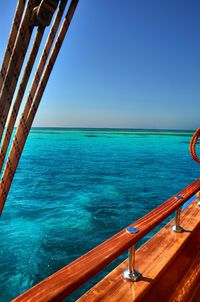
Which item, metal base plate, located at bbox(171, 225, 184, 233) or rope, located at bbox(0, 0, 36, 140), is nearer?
rope, located at bbox(0, 0, 36, 140)

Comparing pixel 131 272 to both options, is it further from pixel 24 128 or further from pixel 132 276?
pixel 24 128

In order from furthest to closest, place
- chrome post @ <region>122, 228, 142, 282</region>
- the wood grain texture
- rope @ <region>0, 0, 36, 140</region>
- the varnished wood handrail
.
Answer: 1. chrome post @ <region>122, 228, 142, 282</region>
2. the wood grain texture
3. the varnished wood handrail
4. rope @ <region>0, 0, 36, 140</region>

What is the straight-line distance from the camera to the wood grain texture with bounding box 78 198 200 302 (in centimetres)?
163

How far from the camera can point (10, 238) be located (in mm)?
6422

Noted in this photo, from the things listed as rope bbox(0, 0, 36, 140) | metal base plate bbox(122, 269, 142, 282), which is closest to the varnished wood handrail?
metal base plate bbox(122, 269, 142, 282)

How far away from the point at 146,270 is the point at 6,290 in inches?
141

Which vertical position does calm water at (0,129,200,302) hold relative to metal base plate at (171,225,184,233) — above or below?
below

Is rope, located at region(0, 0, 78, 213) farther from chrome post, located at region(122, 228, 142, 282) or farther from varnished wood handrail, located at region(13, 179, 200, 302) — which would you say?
chrome post, located at region(122, 228, 142, 282)

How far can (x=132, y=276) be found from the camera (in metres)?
1.78

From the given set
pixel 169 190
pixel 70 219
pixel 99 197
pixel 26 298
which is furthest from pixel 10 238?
pixel 169 190

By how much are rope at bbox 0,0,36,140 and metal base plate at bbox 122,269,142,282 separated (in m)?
1.57

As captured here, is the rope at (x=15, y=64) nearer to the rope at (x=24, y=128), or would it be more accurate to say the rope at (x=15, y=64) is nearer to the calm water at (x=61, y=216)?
the rope at (x=24, y=128)

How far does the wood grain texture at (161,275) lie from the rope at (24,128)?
45.7 inches

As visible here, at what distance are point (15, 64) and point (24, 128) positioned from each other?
229 mm
